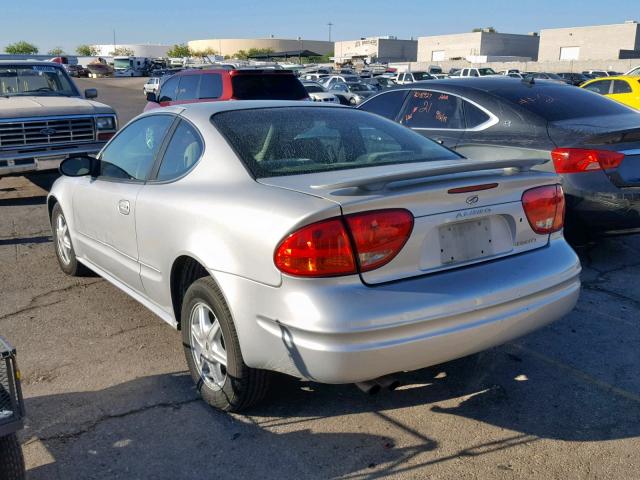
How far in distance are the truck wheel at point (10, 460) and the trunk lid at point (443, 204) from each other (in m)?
1.58

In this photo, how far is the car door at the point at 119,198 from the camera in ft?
13.5

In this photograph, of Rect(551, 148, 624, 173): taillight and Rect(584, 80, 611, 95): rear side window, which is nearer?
Rect(551, 148, 624, 173): taillight

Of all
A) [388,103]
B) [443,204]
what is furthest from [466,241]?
[388,103]

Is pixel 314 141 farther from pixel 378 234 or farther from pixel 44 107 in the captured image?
pixel 44 107

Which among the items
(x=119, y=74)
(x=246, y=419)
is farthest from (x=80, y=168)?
(x=119, y=74)

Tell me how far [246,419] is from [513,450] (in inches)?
51.9

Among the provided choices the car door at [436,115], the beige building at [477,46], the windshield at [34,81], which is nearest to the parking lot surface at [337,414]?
the car door at [436,115]

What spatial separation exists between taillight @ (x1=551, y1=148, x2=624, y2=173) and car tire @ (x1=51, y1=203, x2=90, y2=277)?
4149 millimetres

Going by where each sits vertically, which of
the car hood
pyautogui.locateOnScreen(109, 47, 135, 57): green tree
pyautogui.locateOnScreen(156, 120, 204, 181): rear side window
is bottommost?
the car hood

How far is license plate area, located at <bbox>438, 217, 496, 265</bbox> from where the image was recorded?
3031 mm

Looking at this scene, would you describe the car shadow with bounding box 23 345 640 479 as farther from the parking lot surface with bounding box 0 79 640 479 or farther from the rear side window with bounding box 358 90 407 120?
the rear side window with bounding box 358 90 407 120

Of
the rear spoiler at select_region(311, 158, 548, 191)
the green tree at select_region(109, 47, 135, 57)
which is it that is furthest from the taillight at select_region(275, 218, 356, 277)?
the green tree at select_region(109, 47, 135, 57)

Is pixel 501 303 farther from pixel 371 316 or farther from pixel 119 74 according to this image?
pixel 119 74

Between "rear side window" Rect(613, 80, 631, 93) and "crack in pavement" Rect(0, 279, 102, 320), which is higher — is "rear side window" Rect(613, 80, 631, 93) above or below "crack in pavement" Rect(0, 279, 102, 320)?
above
